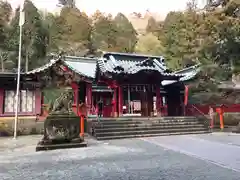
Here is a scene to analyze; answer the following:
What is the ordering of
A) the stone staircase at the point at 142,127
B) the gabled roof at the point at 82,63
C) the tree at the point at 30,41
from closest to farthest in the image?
the stone staircase at the point at 142,127, the gabled roof at the point at 82,63, the tree at the point at 30,41

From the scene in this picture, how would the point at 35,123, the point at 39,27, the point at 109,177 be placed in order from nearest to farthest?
the point at 109,177 → the point at 35,123 → the point at 39,27

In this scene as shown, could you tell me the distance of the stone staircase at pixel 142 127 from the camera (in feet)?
38.6

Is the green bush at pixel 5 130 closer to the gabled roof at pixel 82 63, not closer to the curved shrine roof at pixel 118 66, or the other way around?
the curved shrine roof at pixel 118 66

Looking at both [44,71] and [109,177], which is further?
[44,71]

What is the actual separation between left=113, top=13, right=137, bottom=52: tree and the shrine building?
23.4 metres

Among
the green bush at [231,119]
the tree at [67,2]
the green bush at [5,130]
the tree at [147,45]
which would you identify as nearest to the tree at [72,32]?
the tree at [147,45]

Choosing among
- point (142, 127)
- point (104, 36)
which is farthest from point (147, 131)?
point (104, 36)

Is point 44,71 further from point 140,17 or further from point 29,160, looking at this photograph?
point 140,17

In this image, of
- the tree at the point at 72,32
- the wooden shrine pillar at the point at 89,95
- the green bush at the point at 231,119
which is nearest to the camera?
the wooden shrine pillar at the point at 89,95

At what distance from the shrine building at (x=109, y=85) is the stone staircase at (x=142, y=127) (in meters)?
2.57

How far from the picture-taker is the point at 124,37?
46750 millimetres

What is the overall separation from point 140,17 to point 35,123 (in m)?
125

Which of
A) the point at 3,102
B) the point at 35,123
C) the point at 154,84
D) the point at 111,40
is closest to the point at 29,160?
the point at 35,123

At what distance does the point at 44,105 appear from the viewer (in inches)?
579
